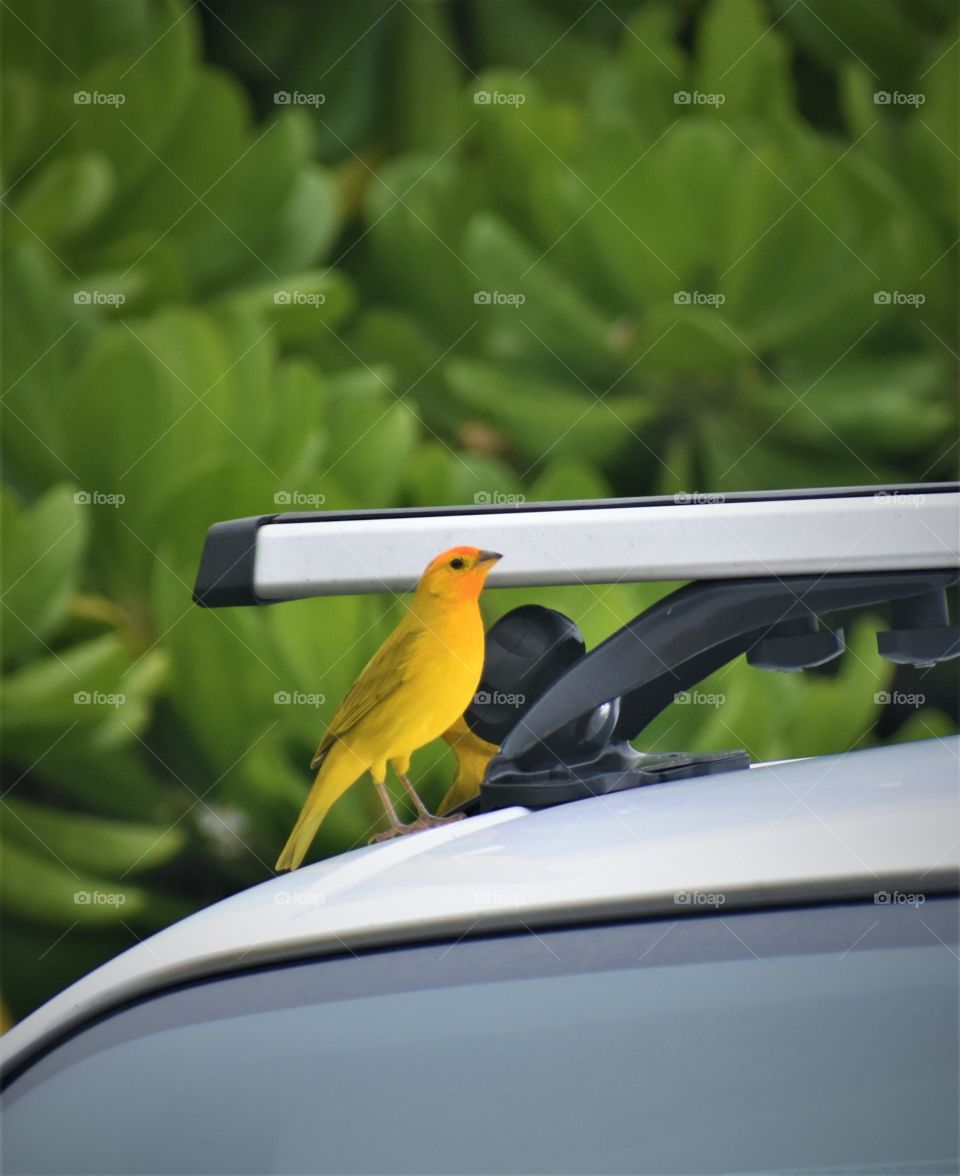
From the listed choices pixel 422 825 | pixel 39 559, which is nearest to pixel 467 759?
pixel 422 825

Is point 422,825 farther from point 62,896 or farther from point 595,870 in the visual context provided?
point 62,896

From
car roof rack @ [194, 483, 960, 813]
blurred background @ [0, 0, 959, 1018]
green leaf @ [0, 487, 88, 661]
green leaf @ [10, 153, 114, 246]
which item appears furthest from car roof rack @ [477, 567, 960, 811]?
green leaf @ [10, 153, 114, 246]

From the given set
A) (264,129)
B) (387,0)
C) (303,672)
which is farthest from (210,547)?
(387,0)

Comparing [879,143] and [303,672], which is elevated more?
[879,143]

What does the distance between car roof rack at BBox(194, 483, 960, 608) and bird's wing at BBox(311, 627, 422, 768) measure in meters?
0.05

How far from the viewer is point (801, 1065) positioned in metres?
0.35

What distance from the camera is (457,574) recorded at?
0.50 meters

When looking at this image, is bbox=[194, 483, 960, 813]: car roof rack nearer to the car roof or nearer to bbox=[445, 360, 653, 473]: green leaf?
the car roof

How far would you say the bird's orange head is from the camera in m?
0.49

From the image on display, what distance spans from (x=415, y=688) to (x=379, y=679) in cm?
3

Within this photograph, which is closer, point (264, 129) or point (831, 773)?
point (831, 773)

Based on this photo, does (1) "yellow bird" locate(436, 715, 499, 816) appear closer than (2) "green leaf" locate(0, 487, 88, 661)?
Yes

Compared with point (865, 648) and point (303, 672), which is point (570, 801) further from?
point (865, 648)

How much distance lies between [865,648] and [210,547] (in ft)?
3.95
